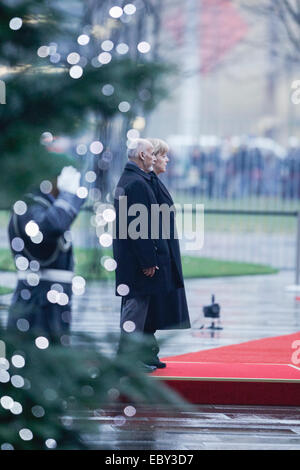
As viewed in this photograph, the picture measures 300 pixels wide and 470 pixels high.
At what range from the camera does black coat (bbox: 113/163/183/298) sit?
235 inches

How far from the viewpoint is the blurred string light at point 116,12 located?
1700 mm

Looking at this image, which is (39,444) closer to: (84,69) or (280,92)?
(84,69)

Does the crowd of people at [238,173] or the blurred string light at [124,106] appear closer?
the blurred string light at [124,106]

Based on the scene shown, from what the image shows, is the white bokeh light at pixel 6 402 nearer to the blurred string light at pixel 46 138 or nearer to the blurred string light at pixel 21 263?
the blurred string light at pixel 21 263

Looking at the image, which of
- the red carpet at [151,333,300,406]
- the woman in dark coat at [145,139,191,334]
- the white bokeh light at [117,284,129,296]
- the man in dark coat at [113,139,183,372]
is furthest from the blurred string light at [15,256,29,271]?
the woman in dark coat at [145,139,191,334]

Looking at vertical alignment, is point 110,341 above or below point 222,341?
above

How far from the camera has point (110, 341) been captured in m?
1.71

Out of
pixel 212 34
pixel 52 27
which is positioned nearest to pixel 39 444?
pixel 52 27

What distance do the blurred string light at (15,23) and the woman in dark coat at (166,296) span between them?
4.53 m

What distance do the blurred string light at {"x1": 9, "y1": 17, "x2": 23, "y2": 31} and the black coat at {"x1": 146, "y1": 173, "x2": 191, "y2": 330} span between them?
14.9ft

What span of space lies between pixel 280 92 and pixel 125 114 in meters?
34.4

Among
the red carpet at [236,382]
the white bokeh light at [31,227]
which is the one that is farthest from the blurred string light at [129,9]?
the red carpet at [236,382]

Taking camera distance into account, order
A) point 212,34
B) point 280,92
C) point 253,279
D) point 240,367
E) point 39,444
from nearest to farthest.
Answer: point 39,444
point 240,367
point 253,279
point 212,34
point 280,92

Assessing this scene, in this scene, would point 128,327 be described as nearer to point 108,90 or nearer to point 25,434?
point 25,434
